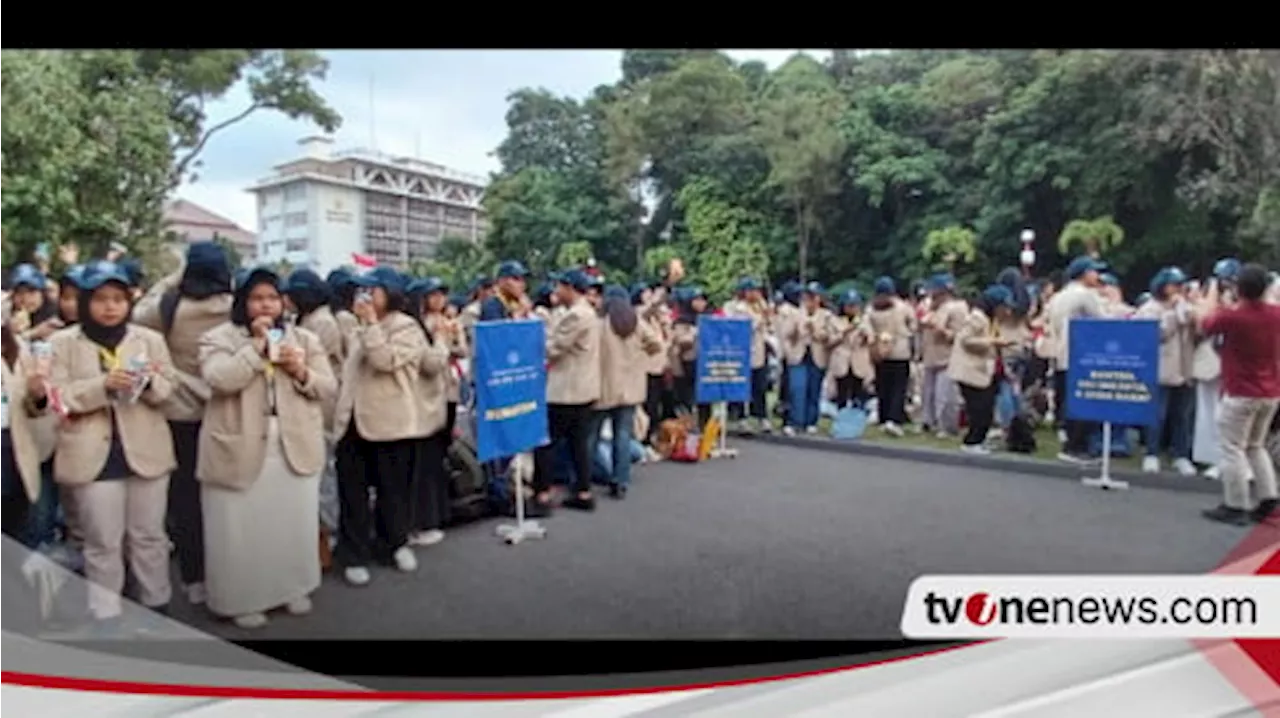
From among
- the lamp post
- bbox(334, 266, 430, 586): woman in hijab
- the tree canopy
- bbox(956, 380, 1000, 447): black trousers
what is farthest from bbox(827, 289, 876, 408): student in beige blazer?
bbox(334, 266, 430, 586): woman in hijab

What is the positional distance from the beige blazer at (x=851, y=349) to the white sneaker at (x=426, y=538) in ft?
3.06

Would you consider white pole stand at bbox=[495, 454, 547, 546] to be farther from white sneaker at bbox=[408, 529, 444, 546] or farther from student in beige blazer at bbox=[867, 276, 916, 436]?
student in beige blazer at bbox=[867, 276, 916, 436]

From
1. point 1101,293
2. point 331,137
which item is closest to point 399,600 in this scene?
point 331,137

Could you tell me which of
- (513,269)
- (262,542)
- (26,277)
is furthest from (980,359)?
(26,277)

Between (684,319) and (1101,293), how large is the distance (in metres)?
0.82

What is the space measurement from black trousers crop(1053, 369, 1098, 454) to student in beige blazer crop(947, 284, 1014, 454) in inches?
4.6

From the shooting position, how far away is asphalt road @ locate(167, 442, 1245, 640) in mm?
1542

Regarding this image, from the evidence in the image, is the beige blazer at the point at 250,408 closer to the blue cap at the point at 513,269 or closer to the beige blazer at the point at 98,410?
the beige blazer at the point at 98,410

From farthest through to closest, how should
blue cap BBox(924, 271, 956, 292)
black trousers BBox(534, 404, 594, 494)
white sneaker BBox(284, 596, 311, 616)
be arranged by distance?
1. black trousers BBox(534, 404, 594, 494)
2. blue cap BBox(924, 271, 956, 292)
3. white sneaker BBox(284, 596, 311, 616)

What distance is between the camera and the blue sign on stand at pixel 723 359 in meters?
1.66

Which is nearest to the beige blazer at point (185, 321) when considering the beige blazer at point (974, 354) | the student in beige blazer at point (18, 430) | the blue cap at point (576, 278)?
the student in beige blazer at point (18, 430)

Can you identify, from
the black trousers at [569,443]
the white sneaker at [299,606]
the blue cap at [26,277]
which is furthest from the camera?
the black trousers at [569,443]

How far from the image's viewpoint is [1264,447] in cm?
158

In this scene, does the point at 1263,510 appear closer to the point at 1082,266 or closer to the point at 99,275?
the point at 1082,266
